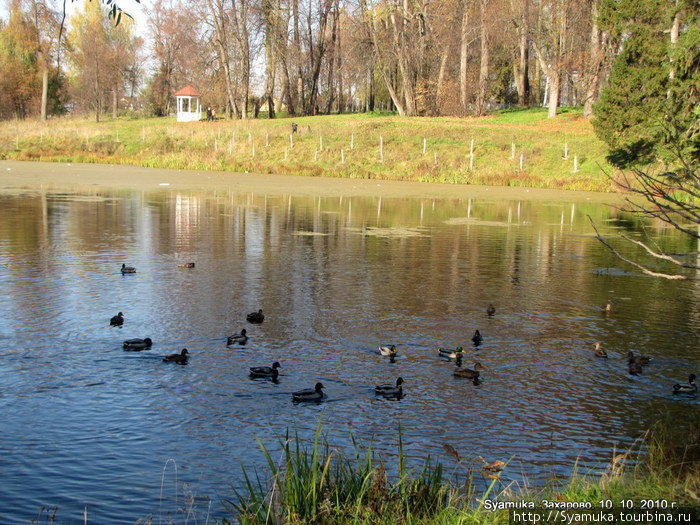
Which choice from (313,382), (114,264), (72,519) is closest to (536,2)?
(114,264)

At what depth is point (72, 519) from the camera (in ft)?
21.4

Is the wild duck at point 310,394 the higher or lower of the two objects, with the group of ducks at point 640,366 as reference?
lower

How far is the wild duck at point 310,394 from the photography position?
30.9ft

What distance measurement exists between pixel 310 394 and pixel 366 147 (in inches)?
1980

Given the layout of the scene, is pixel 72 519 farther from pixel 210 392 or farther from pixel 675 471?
pixel 675 471

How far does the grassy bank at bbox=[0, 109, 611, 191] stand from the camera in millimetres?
51562

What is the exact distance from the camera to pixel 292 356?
1148 centimetres

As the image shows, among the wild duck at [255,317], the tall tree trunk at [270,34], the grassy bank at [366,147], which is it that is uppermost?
the tall tree trunk at [270,34]

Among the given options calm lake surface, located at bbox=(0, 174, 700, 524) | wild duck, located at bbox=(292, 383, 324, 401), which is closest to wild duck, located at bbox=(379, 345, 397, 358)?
calm lake surface, located at bbox=(0, 174, 700, 524)

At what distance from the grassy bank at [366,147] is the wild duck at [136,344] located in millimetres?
39735

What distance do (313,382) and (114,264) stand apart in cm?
1011

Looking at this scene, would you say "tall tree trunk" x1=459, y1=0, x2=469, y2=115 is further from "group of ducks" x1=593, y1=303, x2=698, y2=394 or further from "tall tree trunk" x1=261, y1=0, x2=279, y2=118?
"group of ducks" x1=593, y1=303, x2=698, y2=394

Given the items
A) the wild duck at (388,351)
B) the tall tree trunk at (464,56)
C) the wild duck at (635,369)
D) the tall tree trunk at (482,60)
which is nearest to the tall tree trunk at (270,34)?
the tall tree trunk at (464,56)

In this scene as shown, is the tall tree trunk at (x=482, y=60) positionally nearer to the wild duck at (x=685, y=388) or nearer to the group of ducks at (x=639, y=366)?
the group of ducks at (x=639, y=366)
